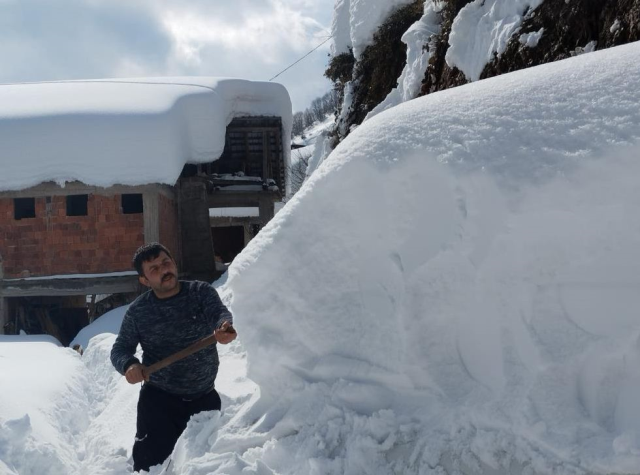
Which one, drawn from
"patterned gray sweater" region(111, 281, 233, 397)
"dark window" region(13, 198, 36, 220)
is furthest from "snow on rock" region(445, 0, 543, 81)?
"dark window" region(13, 198, 36, 220)

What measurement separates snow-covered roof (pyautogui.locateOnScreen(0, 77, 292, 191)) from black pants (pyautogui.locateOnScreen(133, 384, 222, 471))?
8.17 metres

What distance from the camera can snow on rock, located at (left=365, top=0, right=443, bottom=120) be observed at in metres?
9.21

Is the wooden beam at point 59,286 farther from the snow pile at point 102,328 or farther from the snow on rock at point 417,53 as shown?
the snow on rock at point 417,53

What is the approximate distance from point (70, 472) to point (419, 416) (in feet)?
8.29

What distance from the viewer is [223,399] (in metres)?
3.85

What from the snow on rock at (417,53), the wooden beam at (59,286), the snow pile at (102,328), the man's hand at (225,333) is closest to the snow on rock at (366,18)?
the snow on rock at (417,53)

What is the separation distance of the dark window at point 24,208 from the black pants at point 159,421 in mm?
9155

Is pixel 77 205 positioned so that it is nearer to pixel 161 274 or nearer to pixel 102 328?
pixel 102 328

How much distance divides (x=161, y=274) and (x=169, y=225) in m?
9.57

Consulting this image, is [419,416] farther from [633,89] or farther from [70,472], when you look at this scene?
[70,472]

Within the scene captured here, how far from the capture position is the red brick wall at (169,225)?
39.6 ft

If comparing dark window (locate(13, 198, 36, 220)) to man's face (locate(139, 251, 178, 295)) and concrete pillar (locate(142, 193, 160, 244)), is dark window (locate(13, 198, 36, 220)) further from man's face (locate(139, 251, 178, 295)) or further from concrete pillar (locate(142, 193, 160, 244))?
man's face (locate(139, 251, 178, 295))

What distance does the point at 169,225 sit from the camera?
12.7 meters

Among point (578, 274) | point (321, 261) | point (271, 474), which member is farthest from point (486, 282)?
point (271, 474)
